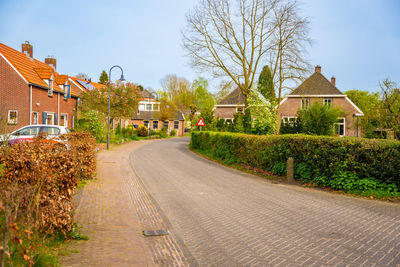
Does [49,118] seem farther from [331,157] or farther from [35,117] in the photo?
[331,157]

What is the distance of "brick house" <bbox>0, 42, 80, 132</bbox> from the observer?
22266mm

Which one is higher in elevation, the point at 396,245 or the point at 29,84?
the point at 29,84

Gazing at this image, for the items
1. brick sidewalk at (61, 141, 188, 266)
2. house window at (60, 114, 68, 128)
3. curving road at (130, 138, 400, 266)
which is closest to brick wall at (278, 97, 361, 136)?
house window at (60, 114, 68, 128)

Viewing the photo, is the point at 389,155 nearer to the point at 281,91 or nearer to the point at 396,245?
the point at 396,245

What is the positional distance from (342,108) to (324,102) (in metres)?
2.03

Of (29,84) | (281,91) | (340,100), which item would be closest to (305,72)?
(281,91)

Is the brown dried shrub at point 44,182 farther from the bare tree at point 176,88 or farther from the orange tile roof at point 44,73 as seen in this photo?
the bare tree at point 176,88

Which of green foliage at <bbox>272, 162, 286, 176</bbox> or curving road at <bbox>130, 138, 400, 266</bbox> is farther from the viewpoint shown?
green foliage at <bbox>272, 162, 286, 176</bbox>

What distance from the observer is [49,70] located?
26.0 metres

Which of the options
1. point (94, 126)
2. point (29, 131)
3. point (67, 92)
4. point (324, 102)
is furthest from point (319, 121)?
point (67, 92)

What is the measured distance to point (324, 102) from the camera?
33.9 m

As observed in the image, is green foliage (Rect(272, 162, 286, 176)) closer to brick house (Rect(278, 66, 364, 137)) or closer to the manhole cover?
the manhole cover

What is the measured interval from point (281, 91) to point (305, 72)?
2.24 meters

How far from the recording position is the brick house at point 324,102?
108ft
